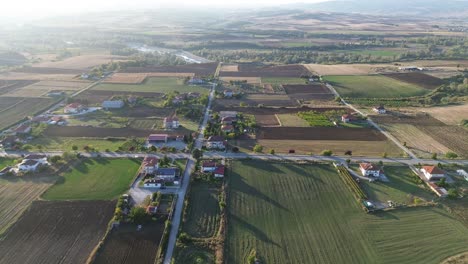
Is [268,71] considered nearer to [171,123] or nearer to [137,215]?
[171,123]

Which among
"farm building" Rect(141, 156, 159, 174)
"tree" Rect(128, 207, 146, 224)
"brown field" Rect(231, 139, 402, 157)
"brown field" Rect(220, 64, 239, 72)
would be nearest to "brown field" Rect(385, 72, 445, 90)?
"brown field" Rect(231, 139, 402, 157)

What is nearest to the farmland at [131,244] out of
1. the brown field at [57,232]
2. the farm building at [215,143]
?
the brown field at [57,232]

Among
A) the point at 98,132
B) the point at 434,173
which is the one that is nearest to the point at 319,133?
the point at 434,173

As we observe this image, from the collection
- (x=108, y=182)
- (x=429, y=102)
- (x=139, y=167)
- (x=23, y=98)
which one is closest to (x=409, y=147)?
(x=429, y=102)

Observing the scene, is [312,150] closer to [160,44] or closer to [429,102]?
[429,102]

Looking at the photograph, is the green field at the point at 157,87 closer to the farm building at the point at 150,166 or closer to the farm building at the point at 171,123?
the farm building at the point at 171,123

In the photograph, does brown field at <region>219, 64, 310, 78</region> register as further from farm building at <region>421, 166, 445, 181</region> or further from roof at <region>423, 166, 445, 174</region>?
farm building at <region>421, 166, 445, 181</region>
